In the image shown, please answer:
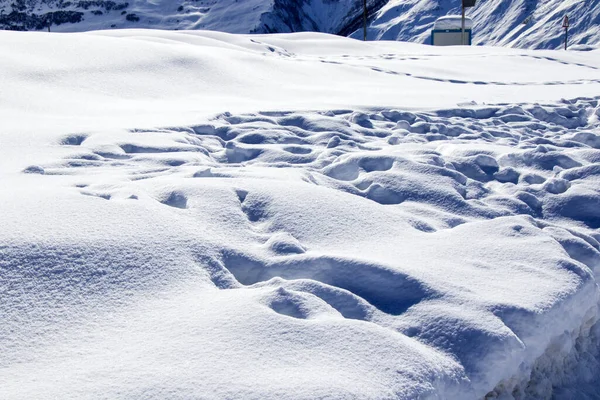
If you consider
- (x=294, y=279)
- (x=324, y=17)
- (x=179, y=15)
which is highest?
(x=179, y=15)

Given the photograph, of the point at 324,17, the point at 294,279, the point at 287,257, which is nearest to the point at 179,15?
the point at 324,17

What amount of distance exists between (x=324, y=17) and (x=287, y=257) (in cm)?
5676

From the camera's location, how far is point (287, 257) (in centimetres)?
197

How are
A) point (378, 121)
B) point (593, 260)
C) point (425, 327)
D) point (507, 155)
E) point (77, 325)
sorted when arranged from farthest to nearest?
point (378, 121) < point (507, 155) < point (593, 260) < point (425, 327) < point (77, 325)

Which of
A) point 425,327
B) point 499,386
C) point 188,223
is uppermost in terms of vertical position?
point 188,223

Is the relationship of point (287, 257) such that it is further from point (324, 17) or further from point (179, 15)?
point (324, 17)

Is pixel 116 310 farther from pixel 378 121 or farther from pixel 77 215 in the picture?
pixel 378 121

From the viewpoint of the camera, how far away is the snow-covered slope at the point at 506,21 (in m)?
36.4

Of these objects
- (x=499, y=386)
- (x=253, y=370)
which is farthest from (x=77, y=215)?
(x=499, y=386)

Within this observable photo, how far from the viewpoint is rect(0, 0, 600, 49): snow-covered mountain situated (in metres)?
37.9

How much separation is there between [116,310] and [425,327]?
821 mm

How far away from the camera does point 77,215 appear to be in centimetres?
200

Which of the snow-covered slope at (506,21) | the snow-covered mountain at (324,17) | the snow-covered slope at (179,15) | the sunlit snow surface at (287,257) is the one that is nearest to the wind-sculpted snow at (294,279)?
the sunlit snow surface at (287,257)

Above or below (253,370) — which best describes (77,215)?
above
